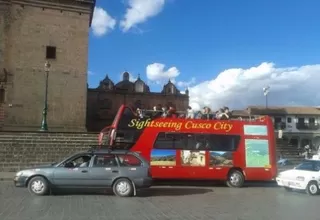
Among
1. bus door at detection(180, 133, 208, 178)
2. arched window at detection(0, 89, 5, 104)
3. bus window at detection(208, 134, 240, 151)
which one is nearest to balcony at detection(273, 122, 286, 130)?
arched window at detection(0, 89, 5, 104)

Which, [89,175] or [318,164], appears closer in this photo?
[89,175]

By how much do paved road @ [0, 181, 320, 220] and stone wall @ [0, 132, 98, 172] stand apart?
33.3 feet

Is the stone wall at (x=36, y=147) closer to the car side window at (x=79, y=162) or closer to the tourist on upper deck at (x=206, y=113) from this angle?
the tourist on upper deck at (x=206, y=113)

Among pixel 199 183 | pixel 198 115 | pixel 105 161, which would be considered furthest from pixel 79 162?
pixel 199 183

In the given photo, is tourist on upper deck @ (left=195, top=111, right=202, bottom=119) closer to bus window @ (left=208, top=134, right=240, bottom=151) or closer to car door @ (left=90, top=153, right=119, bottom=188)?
bus window @ (left=208, top=134, right=240, bottom=151)

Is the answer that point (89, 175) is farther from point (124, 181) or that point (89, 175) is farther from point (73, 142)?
point (73, 142)

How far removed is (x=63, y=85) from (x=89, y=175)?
26381mm

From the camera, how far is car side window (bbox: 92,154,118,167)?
14.0 metres

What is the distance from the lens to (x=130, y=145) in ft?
58.5

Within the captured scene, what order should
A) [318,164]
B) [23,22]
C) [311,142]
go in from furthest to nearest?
[311,142] < [23,22] < [318,164]

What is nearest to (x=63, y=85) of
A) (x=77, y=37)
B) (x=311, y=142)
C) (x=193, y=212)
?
(x=77, y=37)

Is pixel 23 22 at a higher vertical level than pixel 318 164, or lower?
higher

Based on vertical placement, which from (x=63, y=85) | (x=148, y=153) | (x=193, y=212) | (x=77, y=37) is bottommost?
(x=193, y=212)

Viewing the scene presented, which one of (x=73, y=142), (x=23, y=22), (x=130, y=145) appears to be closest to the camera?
(x=130, y=145)
